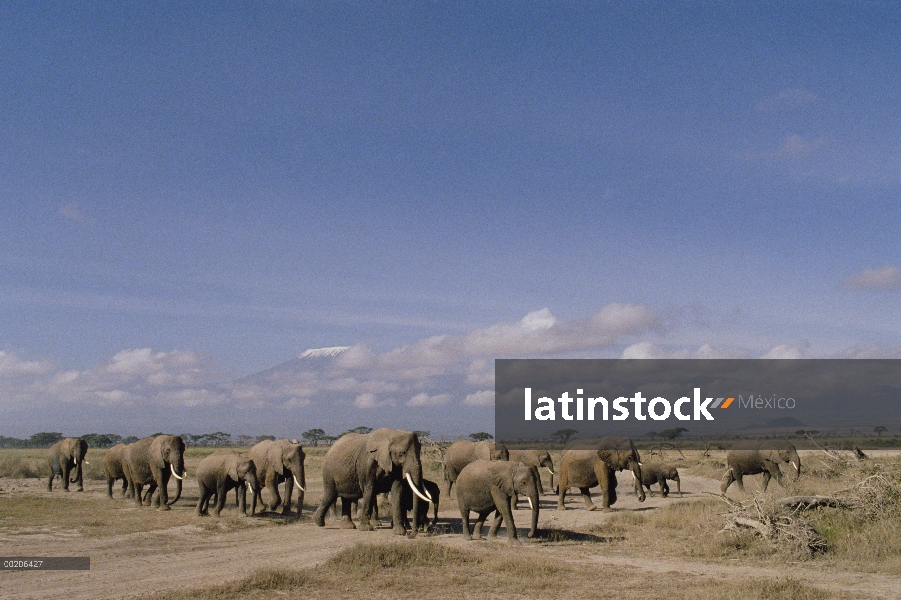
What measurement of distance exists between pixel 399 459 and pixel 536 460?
15.3 m

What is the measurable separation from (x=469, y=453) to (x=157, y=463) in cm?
1192

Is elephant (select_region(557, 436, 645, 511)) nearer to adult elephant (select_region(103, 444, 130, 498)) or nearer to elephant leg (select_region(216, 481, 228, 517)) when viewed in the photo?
elephant leg (select_region(216, 481, 228, 517))

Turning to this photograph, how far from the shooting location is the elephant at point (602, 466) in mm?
27625

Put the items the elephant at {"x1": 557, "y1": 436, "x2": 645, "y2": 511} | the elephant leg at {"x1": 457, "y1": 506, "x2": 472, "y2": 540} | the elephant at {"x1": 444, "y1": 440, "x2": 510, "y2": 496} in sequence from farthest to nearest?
the elephant at {"x1": 444, "y1": 440, "x2": 510, "y2": 496} → the elephant at {"x1": 557, "y1": 436, "x2": 645, "y2": 511} → the elephant leg at {"x1": 457, "y1": 506, "x2": 472, "y2": 540}

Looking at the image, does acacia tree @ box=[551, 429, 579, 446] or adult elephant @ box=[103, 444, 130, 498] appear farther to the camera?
acacia tree @ box=[551, 429, 579, 446]

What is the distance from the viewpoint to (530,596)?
13258 millimetres

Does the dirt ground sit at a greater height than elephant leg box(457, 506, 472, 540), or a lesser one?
lesser

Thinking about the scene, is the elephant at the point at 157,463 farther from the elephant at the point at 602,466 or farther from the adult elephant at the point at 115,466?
the elephant at the point at 602,466

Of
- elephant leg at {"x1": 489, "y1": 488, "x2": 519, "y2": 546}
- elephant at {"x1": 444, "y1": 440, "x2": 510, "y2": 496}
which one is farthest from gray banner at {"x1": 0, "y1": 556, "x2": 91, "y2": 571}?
elephant at {"x1": 444, "y1": 440, "x2": 510, "y2": 496}

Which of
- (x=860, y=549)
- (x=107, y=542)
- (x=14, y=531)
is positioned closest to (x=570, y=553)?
(x=860, y=549)

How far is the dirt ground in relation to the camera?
14.2 meters

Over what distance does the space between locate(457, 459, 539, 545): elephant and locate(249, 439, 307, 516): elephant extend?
768 cm

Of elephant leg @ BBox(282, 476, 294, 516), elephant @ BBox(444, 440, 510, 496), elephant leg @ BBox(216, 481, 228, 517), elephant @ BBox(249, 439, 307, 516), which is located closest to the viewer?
elephant leg @ BBox(216, 481, 228, 517)

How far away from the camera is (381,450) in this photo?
21078 millimetres
